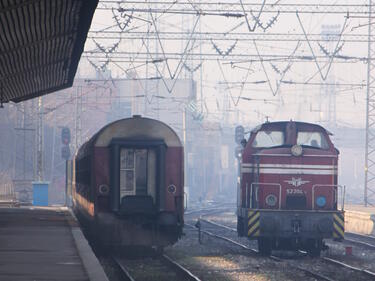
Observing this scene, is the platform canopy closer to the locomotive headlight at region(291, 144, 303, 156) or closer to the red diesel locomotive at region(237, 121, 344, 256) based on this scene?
the red diesel locomotive at region(237, 121, 344, 256)

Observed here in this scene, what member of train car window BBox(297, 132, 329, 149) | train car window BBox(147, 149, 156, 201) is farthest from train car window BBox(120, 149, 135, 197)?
train car window BBox(297, 132, 329, 149)

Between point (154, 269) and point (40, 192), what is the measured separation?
2483 centimetres

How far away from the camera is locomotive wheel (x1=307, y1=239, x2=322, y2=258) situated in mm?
20141

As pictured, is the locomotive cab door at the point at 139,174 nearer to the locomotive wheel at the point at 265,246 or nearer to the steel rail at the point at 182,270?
the steel rail at the point at 182,270

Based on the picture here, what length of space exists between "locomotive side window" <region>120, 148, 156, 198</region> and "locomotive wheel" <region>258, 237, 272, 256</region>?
11.9ft

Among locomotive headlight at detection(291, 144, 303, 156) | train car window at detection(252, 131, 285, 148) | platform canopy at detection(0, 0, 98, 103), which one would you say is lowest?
locomotive headlight at detection(291, 144, 303, 156)

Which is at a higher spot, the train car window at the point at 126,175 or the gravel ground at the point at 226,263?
the train car window at the point at 126,175

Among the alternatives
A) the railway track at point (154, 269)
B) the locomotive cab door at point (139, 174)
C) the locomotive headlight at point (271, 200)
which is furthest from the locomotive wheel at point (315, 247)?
the locomotive cab door at point (139, 174)

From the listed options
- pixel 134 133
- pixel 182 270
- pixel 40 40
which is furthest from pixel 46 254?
pixel 40 40

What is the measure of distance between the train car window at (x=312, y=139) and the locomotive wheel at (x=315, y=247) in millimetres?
2422

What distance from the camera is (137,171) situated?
18.5 meters

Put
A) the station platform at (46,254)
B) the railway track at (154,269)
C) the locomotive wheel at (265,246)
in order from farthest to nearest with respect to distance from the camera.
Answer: the locomotive wheel at (265,246) → the railway track at (154,269) → the station platform at (46,254)

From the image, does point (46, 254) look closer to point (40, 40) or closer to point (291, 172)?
point (40, 40)

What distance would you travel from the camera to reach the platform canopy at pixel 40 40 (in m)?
14.5
